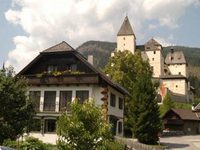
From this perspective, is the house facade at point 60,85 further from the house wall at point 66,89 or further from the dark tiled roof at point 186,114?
the dark tiled roof at point 186,114

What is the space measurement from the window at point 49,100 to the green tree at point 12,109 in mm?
10514

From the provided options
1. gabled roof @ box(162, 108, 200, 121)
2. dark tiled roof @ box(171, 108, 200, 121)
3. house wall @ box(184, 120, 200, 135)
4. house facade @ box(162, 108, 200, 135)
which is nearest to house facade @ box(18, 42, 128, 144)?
house facade @ box(162, 108, 200, 135)

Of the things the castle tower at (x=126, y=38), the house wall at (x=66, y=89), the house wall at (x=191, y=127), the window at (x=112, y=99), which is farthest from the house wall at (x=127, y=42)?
the house wall at (x=66, y=89)

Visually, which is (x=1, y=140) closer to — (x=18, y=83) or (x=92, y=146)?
(x=18, y=83)

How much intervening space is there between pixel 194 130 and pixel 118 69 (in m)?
27.0

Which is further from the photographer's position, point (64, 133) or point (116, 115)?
point (116, 115)

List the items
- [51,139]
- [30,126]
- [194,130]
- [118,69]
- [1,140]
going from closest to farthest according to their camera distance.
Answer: [1,140], [30,126], [51,139], [118,69], [194,130]

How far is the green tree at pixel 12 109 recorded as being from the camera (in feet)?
88.7

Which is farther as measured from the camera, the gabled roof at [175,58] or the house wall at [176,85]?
the gabled roof at [175,58]

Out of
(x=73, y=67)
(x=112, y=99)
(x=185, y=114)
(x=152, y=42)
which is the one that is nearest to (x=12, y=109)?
(x=73, y=67)

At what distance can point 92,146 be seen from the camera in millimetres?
20812

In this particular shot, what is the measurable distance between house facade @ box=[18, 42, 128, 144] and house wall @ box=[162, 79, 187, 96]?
3663 inches

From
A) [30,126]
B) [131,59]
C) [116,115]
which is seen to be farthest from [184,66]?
[30,126]

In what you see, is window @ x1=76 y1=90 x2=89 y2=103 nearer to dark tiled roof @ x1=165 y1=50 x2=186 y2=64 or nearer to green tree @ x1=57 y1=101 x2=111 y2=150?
green tree @ x1=57 y1=101 x2=111 y2=150
